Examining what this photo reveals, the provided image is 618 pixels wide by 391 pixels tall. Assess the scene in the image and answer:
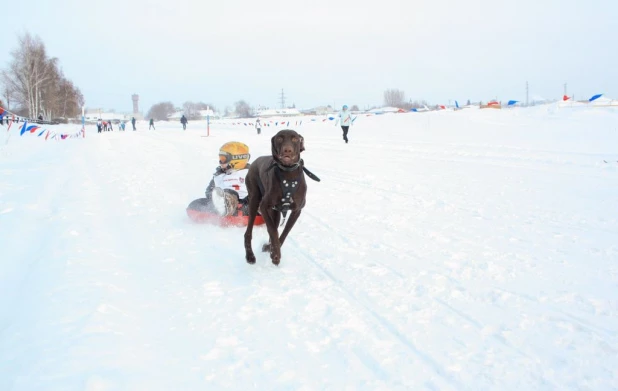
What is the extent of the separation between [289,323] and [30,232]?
407cm

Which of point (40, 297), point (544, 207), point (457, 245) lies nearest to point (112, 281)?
point (40, 297)

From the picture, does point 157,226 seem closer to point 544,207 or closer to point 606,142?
point 544,207

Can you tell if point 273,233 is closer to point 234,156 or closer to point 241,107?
point 234,156

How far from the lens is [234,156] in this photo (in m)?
6.45

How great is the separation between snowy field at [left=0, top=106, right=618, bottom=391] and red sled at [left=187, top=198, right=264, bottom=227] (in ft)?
0.55

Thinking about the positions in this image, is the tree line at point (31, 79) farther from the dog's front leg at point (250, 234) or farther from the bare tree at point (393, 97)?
the bare tree at point (393, 97)

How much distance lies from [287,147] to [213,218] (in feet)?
8.04

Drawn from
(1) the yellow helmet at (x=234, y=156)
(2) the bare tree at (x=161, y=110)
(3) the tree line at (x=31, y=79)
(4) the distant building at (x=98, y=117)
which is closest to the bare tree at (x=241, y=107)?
(2) the bare tree at (x=161, y=110)

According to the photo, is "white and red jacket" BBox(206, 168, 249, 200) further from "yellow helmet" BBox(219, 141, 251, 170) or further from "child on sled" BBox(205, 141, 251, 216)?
"yellow helmet" BBox(219, 141, 251, 170)

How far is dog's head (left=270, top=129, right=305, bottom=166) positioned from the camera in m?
3.91

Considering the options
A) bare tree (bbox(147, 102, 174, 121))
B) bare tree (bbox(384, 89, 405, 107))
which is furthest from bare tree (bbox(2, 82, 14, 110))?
bare tree (bbox(147, 102, 174, 121))

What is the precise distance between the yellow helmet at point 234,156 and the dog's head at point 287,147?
2517 millimetres

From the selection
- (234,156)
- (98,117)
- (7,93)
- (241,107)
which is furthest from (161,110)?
(234,156)

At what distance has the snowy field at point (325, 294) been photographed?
2451mm
